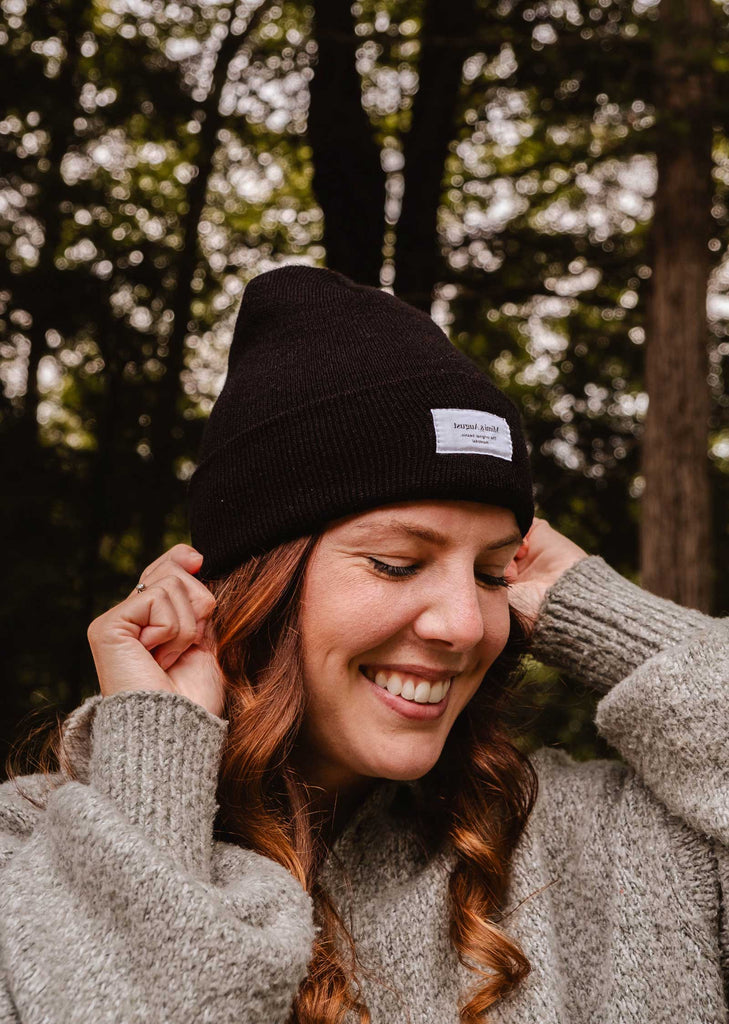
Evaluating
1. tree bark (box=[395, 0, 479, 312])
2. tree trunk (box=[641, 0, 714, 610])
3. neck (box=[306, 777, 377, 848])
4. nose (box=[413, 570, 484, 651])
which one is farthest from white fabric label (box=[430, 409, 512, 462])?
tree bark (box=[395, 0, 479, 312])

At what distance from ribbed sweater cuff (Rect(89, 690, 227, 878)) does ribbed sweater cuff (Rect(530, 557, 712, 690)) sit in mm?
998

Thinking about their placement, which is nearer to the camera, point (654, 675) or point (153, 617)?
point (153, 617)

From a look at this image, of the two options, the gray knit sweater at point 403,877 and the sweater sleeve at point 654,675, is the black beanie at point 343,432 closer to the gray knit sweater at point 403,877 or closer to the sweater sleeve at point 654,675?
the sweater sleeve at point 654,675

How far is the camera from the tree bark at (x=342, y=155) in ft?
17.3

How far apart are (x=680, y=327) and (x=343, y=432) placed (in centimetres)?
315

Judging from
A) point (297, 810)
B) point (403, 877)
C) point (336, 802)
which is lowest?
point (403, 877)

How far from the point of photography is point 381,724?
188cm

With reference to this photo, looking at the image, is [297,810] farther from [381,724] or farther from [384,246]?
[384,246]

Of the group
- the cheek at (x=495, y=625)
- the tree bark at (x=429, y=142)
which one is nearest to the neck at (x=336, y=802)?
the cheek at (x=495, y=625)

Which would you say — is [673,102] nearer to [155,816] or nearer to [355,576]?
[355,576]

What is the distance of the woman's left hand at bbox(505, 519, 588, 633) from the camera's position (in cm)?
239

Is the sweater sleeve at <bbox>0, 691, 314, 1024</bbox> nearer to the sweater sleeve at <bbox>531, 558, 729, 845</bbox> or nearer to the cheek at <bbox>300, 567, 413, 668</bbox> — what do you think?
the cheek at <bbox>300, 567, 413, 668</bbox>

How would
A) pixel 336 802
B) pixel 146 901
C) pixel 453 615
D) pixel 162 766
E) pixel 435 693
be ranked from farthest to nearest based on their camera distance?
1. pixel 336 802
2. pixel 435 693
3. pixel 453 615
4. pixel 162 766
5. pixel 146 901

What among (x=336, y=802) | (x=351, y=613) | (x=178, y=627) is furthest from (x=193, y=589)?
(x=336, y=802)
